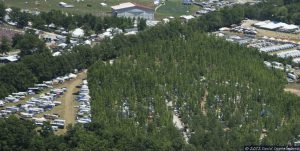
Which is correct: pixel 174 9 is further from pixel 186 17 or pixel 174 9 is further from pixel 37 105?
pixel 37 105

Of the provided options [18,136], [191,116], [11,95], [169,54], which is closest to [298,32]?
[169,54]

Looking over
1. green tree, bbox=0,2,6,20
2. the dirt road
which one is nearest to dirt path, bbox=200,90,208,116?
the dirt road

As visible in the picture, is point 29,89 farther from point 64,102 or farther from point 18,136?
point 18,136

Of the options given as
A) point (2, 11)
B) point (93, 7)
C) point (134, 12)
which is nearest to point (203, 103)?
point (134, 12)

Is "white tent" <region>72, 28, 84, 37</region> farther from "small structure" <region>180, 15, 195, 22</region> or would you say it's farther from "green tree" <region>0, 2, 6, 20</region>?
"small structure" <region>180, 15, 195, 22</region>

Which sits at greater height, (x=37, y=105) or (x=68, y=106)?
(x=37, y=105)

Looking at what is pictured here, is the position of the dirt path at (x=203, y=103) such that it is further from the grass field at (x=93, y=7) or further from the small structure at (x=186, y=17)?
the grass field at (x=93, y=7)
